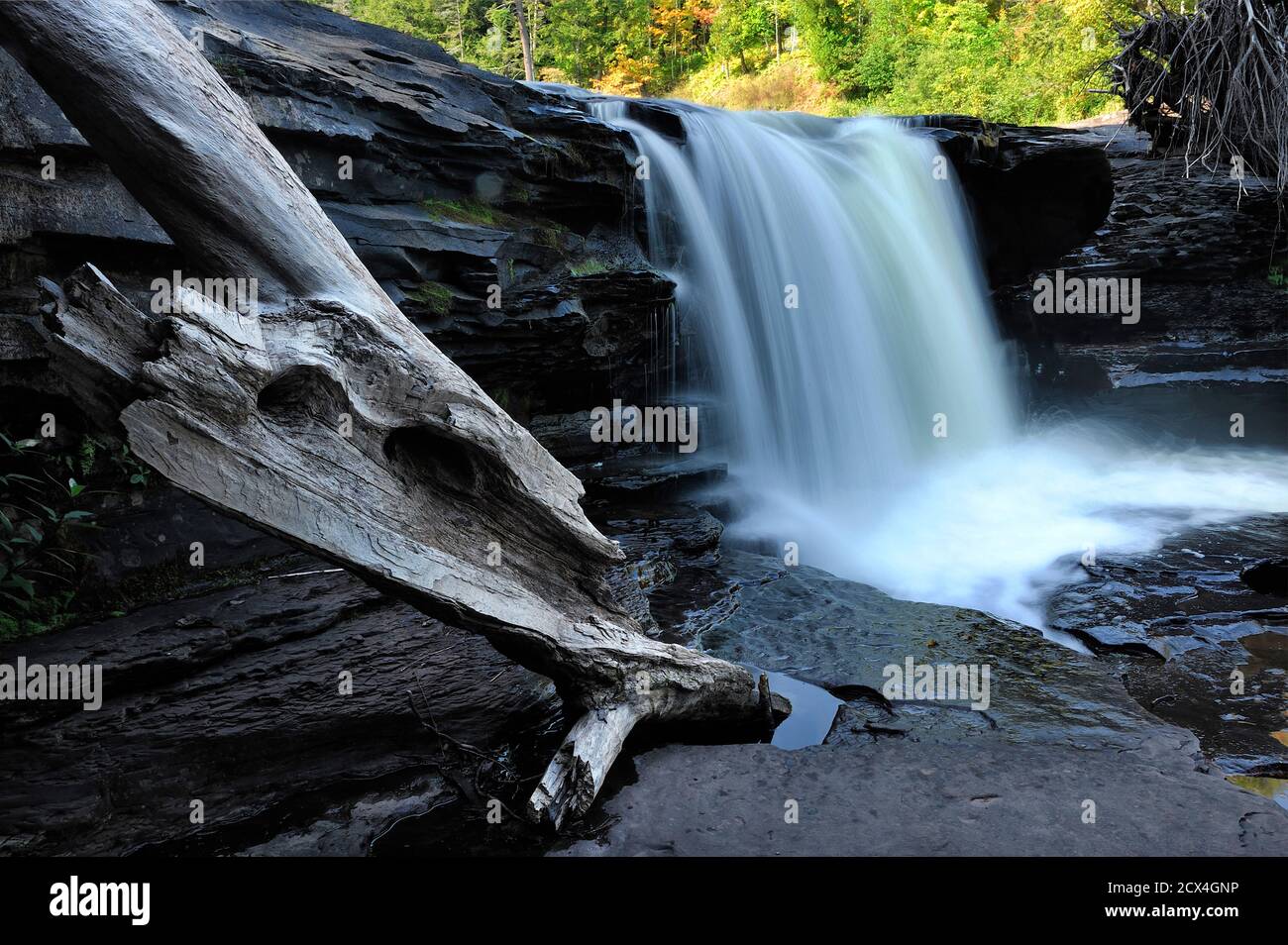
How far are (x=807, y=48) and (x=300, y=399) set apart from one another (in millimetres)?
28517

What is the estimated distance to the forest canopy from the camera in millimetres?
19109

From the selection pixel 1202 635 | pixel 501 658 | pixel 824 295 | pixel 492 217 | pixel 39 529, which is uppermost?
pixel 492 217

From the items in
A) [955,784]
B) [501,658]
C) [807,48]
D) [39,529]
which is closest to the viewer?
[955,784]

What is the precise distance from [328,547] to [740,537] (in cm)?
487

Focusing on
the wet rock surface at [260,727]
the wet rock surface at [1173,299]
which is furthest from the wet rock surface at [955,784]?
the wet rock surface at [1173,299]

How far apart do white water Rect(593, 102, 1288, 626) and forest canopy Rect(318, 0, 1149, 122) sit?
9234 millimetres

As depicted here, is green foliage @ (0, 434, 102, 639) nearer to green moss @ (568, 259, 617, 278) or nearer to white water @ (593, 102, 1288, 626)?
green moss @ (568, 259, 617, 278)

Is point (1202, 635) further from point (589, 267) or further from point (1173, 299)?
point (1173, 299)

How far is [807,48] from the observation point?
88.1ft

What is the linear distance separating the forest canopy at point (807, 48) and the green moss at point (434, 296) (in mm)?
16093

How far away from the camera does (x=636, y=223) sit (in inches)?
329

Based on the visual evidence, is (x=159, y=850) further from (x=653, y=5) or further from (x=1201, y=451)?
(x=653, y=5)

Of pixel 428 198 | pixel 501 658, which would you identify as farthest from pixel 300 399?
pixel 428 198

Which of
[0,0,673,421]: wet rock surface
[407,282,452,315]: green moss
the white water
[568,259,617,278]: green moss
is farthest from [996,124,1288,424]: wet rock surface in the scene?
[407,282,452,315]: green moss
